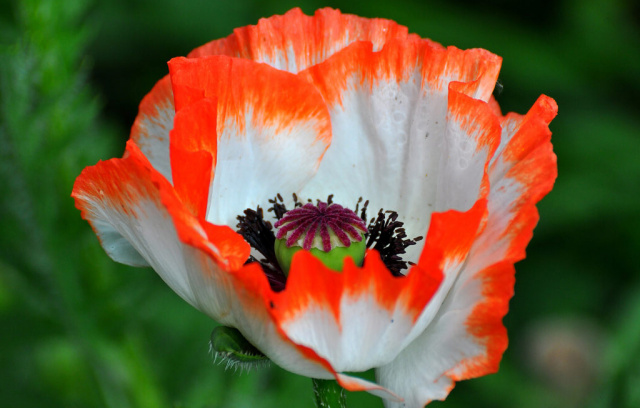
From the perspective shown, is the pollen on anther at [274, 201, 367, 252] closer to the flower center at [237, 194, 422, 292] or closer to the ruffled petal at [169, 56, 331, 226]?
the flower center at [237, 194, 422, 292]

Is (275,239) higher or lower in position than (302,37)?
lower

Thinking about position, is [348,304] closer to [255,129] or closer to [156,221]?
[156,221]

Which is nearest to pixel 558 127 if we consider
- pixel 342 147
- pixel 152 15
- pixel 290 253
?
pixel 152 15

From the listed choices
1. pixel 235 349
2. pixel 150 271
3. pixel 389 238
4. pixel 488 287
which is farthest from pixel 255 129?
pixel 150 271

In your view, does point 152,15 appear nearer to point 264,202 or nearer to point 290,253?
point 264,202

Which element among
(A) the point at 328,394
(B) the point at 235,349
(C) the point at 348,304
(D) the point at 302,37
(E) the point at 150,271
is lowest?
(E) the point at 150,271

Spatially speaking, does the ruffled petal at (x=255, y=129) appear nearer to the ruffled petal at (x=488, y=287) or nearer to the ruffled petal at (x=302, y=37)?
the ruffled petal at (x=302, y=37)

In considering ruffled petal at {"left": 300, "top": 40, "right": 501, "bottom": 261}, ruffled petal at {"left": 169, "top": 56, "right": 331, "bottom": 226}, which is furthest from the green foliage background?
ruffled petal at {"left": 300, "top": 40, "right": 501, "bottom": 261}
